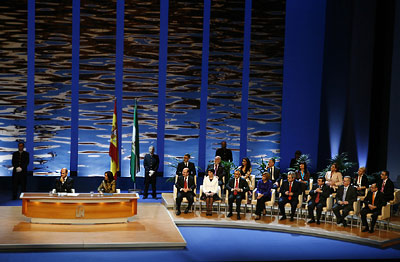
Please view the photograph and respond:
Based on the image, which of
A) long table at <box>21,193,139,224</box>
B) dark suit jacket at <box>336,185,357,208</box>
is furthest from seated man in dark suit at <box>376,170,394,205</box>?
long table at <box>21,193,139,224</box>

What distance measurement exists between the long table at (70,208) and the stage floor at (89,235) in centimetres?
13

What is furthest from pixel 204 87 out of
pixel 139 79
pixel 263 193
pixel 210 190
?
pixel 263 193

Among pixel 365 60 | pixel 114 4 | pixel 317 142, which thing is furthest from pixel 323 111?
pixel 114 4

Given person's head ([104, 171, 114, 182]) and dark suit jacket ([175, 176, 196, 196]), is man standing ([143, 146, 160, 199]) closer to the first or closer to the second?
→ dark suit jacket ([175, 176, 196, 196])

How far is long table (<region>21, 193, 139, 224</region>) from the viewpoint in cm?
838

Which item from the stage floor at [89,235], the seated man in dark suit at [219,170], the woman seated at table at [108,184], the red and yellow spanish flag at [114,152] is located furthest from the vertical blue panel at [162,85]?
the stage floor at [89,235]

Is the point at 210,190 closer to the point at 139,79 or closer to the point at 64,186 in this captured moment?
the point at 64,186

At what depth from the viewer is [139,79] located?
12469mm

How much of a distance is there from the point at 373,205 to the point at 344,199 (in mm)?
552

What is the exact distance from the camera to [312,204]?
9.37 m

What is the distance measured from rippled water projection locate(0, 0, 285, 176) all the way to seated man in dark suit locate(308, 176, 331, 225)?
357 centimetres

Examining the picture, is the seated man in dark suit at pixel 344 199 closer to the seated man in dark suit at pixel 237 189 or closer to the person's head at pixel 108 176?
the seated man in dark suit at pixel 237 189

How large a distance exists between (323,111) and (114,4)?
6177 millimetres

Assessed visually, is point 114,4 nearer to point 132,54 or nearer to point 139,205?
point 132,54
